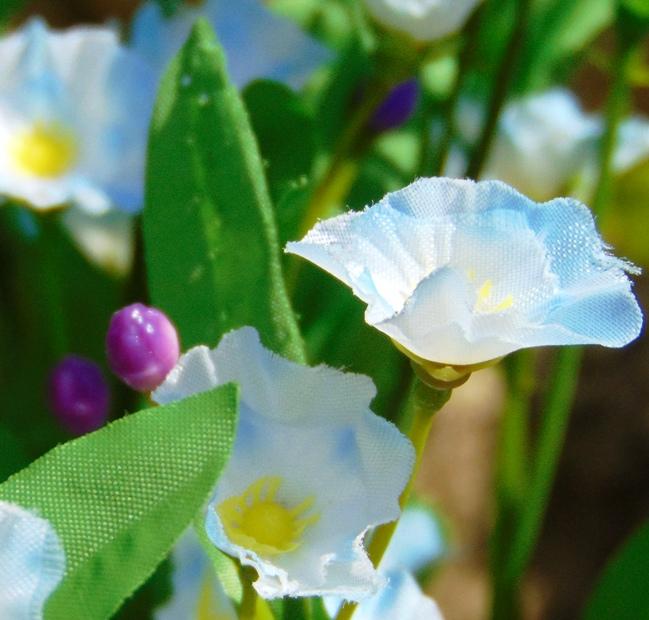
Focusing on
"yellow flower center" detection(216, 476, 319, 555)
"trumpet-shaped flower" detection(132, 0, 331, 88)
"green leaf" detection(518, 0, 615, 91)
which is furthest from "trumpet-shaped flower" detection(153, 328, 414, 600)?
"green leaf" detection(518, 0, 615, 91)

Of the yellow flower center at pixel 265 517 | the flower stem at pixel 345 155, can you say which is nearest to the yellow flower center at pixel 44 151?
the flower stem at pixel 345 155

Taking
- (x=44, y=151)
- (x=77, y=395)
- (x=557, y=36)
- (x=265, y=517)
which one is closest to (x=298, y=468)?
(x=265, y=517)

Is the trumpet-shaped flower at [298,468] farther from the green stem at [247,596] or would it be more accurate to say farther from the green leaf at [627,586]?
the green leaf at [627,586]

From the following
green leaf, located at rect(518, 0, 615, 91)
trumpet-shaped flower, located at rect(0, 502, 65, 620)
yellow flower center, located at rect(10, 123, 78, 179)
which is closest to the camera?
trumpet-shaped flower, located at rect(0, 502, 65, 620)

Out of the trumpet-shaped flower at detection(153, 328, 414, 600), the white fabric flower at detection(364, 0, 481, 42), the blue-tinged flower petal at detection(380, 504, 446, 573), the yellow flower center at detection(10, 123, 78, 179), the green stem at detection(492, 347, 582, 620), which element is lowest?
the blue-tinged flower petal at detection(380, 504, 446, 573)

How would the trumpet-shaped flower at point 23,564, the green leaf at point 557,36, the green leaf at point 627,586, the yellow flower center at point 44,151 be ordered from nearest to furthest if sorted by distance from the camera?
the trumpet-shaped flower at point 23,564 → the green leaf at point 627,586 → the yellow flower center at point 44,151 → the green leaf at point 557,36

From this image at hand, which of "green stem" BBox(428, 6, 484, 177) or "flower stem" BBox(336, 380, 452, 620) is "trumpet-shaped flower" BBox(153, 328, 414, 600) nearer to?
"flower stem" BBox(336, 380, 452, 620)

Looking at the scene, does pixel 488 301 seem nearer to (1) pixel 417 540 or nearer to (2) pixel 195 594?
(2) pixel 195 594
